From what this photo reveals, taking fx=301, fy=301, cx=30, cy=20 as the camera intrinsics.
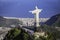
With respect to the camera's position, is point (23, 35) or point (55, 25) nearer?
point (23, 35)

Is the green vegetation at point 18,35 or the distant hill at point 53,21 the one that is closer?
the green vegetation at point 18,35

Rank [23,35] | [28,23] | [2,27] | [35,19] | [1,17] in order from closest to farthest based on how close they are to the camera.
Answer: [23,35]
[35,19]
[2,27]
[1,17]
[28,23]

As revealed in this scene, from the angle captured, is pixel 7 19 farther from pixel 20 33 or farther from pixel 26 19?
pixel 20 33

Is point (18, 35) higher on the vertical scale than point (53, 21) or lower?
lower

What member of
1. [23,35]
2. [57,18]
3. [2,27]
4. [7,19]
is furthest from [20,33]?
[57,18]

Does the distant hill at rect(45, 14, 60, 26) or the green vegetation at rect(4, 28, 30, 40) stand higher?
the distant hill at rect(45, 14, 60, 26)

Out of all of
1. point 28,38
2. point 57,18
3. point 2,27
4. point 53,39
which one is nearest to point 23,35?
point 28,38

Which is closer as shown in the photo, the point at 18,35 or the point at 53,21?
the point at 18,35

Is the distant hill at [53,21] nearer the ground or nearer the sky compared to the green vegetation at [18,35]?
nearer the sky

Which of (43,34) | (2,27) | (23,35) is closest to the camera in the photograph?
(23,35)

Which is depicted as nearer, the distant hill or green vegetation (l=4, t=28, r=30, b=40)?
green vegetation (l=4, t=28, r=30, b=40)
